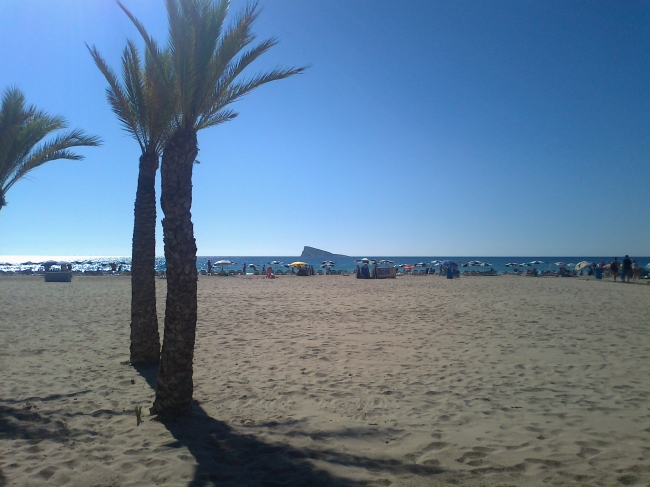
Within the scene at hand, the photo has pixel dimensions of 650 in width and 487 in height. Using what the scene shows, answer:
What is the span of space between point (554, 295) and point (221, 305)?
1432 centimetres

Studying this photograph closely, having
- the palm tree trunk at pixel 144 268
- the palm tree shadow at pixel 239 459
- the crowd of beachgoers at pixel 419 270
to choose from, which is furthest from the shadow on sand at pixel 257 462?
the crowd of beachgoers at pixel 419 270

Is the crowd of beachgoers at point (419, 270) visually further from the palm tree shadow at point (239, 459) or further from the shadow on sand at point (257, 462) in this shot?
the palm tree shadow at point (239, 459)

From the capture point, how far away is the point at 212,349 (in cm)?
889

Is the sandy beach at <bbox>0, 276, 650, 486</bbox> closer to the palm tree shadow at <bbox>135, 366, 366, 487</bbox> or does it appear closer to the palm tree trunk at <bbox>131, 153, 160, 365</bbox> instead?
the palm tree shadow at <bbox>135, 366, 366, 487</bbox>

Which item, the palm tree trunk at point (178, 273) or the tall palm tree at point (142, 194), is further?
the tall palm tree at point (142, 194)

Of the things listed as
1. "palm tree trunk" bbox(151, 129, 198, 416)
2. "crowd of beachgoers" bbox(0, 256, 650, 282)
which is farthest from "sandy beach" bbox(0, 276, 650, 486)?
"crowd of beachgoers" bbox(0, 256, 650, 282)

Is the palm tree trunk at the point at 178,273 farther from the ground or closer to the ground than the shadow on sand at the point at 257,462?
farther from the ground

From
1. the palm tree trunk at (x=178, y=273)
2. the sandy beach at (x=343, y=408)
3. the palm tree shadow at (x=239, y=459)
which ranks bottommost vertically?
the palm tree shadow at (x=239, y=459)

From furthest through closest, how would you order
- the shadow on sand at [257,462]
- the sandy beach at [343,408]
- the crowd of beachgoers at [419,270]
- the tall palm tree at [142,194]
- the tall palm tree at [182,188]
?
the crowd of beachgoers at [419,270], the tall palm tree at [142,194], the tall palm tree at [182,188], the sandy beach at [343,408], the shadow on sand at [257,462]

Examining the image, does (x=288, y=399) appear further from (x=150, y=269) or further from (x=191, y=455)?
(x=150, y=269)

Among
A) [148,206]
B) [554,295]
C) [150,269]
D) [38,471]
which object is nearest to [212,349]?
[150,269]

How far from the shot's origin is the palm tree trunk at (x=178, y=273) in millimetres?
5008

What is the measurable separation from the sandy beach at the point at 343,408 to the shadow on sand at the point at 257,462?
2cm

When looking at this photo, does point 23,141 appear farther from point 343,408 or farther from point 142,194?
point 343,408
